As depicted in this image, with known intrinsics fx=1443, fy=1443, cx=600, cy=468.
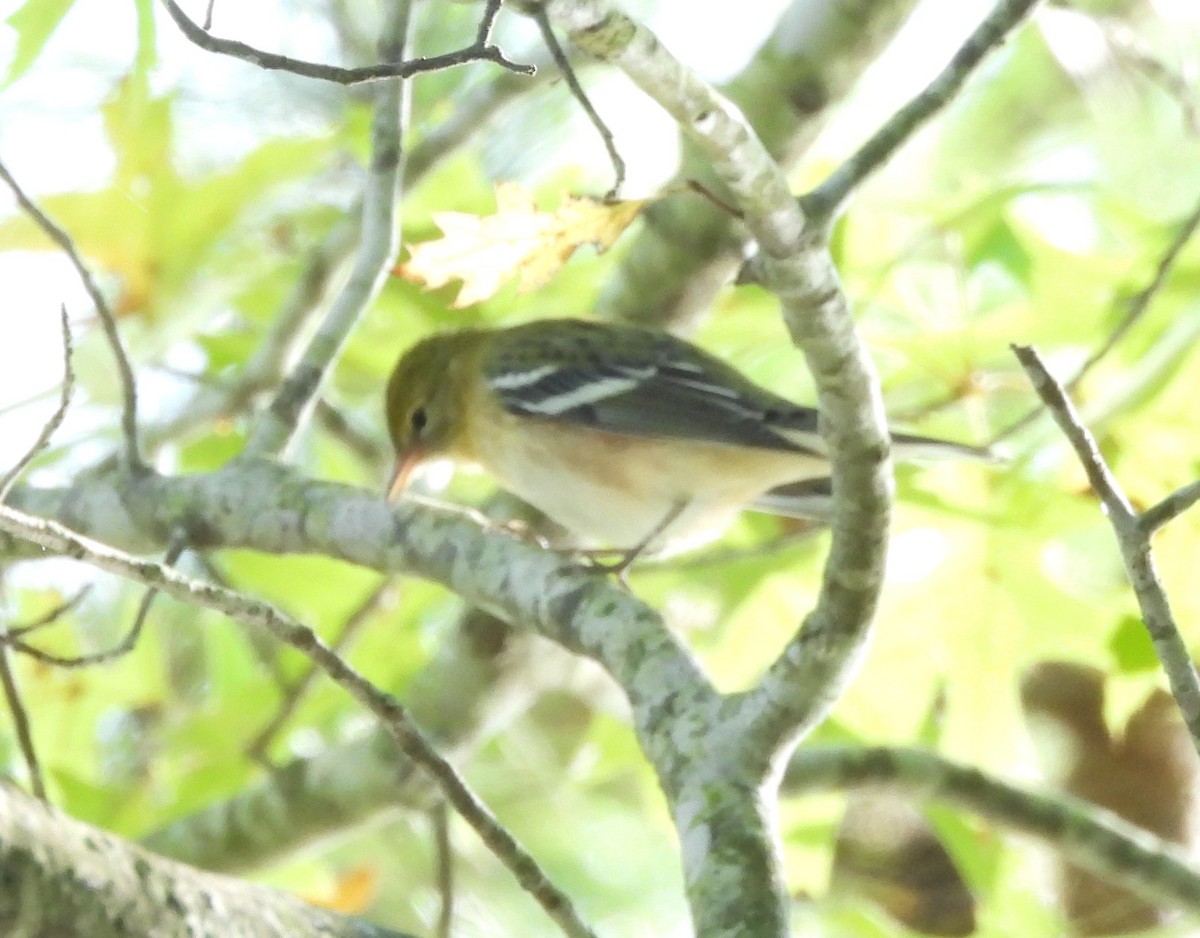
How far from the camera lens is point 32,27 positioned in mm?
1810

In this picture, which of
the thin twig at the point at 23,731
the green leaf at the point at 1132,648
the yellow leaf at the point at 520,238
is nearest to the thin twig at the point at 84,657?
the thin twig at the point at 23,731

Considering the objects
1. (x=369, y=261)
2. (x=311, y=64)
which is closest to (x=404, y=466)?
(x=369, y=261)

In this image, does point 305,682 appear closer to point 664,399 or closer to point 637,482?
point 637,482

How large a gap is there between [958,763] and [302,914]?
3.06ft

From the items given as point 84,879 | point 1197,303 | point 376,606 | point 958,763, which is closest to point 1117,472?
point 1197,303

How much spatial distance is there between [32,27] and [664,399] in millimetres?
1267

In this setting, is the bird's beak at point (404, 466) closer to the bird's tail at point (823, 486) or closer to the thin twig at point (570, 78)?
the bird's tail at point (823, 486)

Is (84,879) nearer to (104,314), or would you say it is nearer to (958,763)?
(104,314)

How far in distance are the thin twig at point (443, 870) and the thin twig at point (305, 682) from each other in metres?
0.32

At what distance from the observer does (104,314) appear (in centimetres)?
183

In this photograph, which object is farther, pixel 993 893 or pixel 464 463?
pixel 464 463

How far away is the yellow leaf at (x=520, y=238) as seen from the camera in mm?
1335

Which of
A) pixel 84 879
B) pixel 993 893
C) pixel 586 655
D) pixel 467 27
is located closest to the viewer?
pixel 84 879

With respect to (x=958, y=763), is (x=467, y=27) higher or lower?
higher
